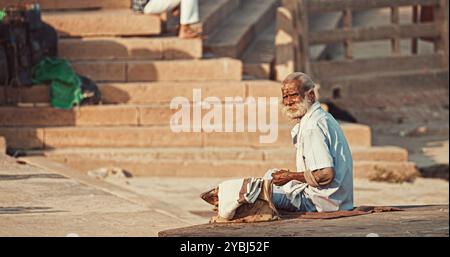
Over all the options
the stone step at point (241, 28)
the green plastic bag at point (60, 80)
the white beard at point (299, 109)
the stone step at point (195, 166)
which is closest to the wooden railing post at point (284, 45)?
the stone step at point (241, 28)

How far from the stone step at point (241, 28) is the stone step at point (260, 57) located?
0.09m

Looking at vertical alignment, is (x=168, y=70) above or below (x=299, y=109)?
above

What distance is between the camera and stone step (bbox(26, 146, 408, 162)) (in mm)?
16750

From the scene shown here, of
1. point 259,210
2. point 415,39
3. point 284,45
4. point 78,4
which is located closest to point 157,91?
point 284,45

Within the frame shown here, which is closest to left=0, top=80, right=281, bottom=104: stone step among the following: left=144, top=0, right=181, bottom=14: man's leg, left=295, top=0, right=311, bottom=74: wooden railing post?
left=144, top=0, right=181, bottom=14: man's leg

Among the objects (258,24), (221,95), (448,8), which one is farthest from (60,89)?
(448,8)

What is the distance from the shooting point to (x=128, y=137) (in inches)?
671

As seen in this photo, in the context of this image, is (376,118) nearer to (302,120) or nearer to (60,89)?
(60,89)

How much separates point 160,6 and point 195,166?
2332 mm

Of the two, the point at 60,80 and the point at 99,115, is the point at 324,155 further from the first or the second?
the point at 60,80

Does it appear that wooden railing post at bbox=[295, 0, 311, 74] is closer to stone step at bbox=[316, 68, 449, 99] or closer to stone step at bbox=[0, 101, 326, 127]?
stone step at bbox=[316, 68, 449, 99]

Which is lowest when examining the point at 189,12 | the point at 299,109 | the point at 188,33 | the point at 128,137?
the point at 128,137

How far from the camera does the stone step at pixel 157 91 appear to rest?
691 inches
